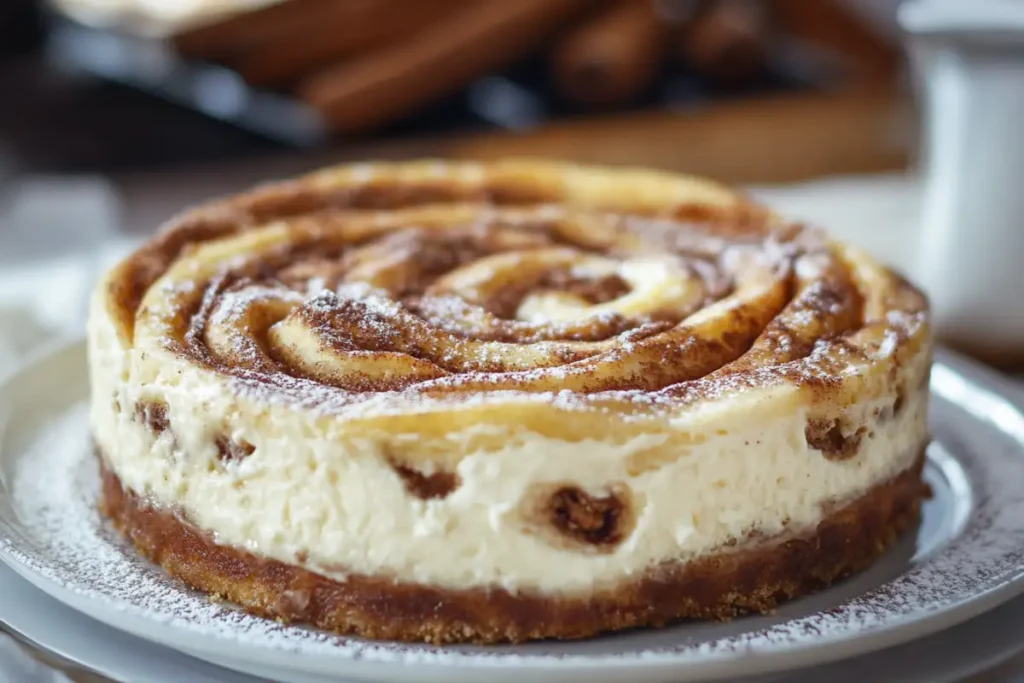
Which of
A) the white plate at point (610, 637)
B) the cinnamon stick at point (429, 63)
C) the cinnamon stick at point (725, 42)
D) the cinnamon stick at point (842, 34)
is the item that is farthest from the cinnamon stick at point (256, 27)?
the white plate at point (610, 637)

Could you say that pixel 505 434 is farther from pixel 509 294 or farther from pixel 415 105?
pixel 415 105

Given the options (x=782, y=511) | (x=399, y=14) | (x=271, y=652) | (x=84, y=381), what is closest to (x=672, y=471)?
(x=782, y=511)

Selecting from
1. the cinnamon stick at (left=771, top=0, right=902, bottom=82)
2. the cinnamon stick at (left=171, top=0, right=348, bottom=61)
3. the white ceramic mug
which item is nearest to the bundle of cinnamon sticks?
the cinnamon stick at (left=171, top=0, right=348, bottom=61)

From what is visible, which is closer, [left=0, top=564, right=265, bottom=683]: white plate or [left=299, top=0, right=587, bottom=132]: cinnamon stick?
[left=0, top=564, right=265, bottom=683]: white plate

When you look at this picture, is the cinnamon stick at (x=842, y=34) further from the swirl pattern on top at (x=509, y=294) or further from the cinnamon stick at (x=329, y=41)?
the swirl pattern on top at (x=509, y=294)

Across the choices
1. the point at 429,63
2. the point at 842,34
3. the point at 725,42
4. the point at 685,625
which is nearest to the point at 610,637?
the point at 685,625

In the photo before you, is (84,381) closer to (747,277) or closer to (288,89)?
(747,277)

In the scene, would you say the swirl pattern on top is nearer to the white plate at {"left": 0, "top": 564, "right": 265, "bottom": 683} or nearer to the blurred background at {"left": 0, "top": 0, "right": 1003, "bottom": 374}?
the white plate at {"left": 0, "top": 564, "right": 265, "bottom": 683}
